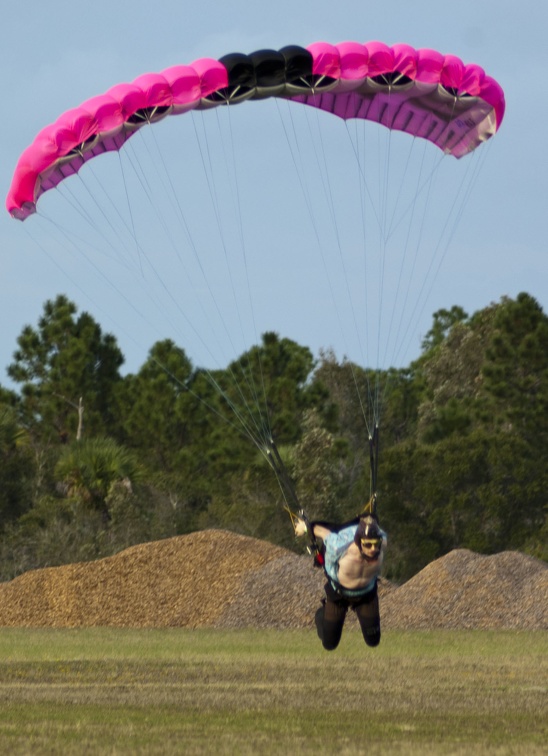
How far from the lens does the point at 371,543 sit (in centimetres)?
1470

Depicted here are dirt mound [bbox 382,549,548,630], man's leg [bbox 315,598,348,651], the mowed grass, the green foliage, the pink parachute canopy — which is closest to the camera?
the mowed grass

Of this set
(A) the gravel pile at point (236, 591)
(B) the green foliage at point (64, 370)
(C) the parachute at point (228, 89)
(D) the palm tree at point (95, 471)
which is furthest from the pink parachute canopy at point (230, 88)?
(B) the green foliage at point (64, 370)

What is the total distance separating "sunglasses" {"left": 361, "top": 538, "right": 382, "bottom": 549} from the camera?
48.2 feet

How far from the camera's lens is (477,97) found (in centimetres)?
2036

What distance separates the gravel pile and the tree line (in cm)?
483

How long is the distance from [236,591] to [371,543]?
2115 centimetres

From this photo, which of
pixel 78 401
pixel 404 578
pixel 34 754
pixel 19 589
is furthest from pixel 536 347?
pixel 34 754

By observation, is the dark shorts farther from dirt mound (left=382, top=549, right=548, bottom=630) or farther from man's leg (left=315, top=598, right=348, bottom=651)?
dirt mound (left=382, top=549, right=548, bottom=630)

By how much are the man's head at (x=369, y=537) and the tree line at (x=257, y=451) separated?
55.7ft

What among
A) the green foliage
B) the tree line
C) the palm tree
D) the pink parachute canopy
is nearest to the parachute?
the pink parachute canopy

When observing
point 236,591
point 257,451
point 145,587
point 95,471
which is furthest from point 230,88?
point 257,451

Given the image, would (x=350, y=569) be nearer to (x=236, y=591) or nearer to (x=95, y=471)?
(x=236, y=591)

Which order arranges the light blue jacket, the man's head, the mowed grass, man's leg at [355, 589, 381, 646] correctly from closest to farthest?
1. the man's head
2. the mowed grass
3. the light blue jacket
4. man's leg at [355, 589, 381, 646]

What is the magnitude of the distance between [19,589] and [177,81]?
69.0ft
